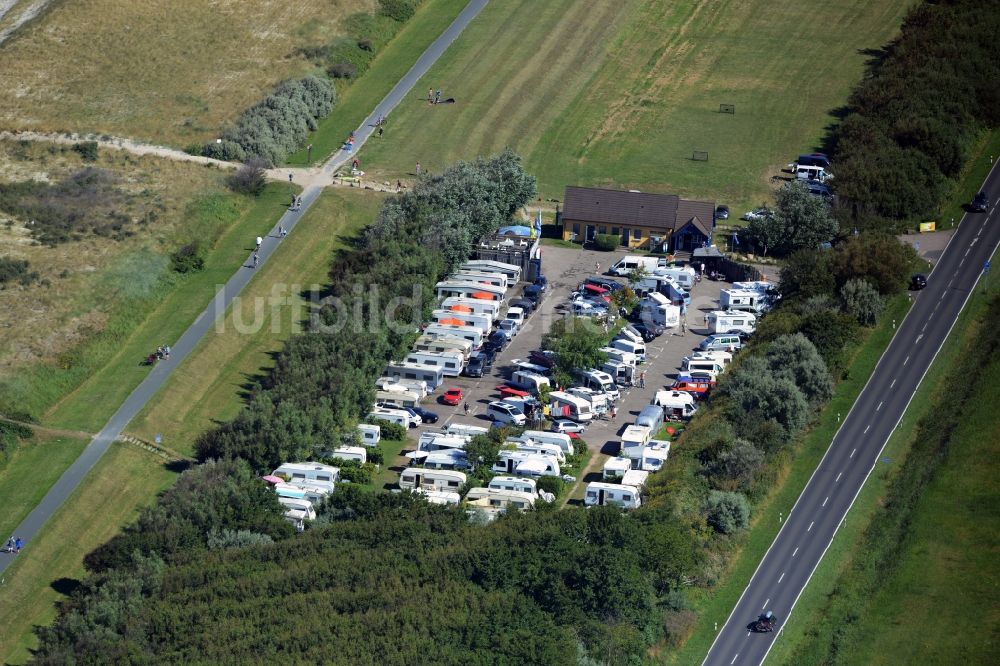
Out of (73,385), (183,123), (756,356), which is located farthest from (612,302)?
(183,123)

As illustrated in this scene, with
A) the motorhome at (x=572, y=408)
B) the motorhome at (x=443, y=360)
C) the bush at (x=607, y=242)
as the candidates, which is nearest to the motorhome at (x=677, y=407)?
the motorhome at (x=572, y=408)

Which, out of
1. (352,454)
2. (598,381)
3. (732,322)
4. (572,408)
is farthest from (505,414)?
(732,322)

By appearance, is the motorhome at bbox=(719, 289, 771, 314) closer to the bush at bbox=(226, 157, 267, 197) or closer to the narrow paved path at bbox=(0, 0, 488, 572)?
the narrow paved path at bbox=(0, 0, 488, 572)

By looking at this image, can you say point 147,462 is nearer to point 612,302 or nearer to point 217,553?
point 217,553

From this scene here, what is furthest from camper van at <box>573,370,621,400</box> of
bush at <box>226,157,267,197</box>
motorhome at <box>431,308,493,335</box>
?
bush at <box>226,157,267,197</box>

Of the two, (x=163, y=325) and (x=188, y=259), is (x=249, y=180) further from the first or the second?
(x=163, y=325)

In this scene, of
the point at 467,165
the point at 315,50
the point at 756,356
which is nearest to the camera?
the point at 756,356

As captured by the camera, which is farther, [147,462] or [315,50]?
[315,50]
